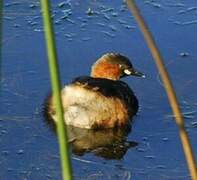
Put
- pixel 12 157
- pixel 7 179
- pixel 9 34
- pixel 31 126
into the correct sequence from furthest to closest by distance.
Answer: pixel 9 34
pixel 31 126
pixel 12 157
pixel 7 179

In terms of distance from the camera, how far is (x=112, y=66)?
6.34 m

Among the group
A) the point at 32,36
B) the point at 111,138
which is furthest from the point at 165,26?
the point at 111,138

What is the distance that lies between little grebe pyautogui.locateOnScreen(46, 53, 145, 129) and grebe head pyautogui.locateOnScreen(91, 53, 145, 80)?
0.64ft

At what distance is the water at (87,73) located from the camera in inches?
199

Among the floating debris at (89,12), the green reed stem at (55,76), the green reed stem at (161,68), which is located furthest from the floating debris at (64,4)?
the green reed stem at (55,76)

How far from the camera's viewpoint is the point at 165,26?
693cm

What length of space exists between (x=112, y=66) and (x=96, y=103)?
27.5 inches

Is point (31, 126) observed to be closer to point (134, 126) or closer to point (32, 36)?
point (134, 126)

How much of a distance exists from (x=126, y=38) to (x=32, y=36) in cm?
84

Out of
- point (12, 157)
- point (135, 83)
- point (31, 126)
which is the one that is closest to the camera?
point (12, 157)

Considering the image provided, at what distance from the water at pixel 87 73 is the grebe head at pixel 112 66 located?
0.48ft

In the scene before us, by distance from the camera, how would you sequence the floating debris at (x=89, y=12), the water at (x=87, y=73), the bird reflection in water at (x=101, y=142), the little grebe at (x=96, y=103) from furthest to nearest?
the floating debris at (x=89, y=12) < the little grebe at (x=96, y=103) < the bird reflection in water at (x=101, y=142) < the water at (x=87, y=73)

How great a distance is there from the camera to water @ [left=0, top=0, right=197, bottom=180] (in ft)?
16.6

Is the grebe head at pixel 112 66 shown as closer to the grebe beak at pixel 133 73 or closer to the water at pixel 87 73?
the grebe beak at pixel 133 73
